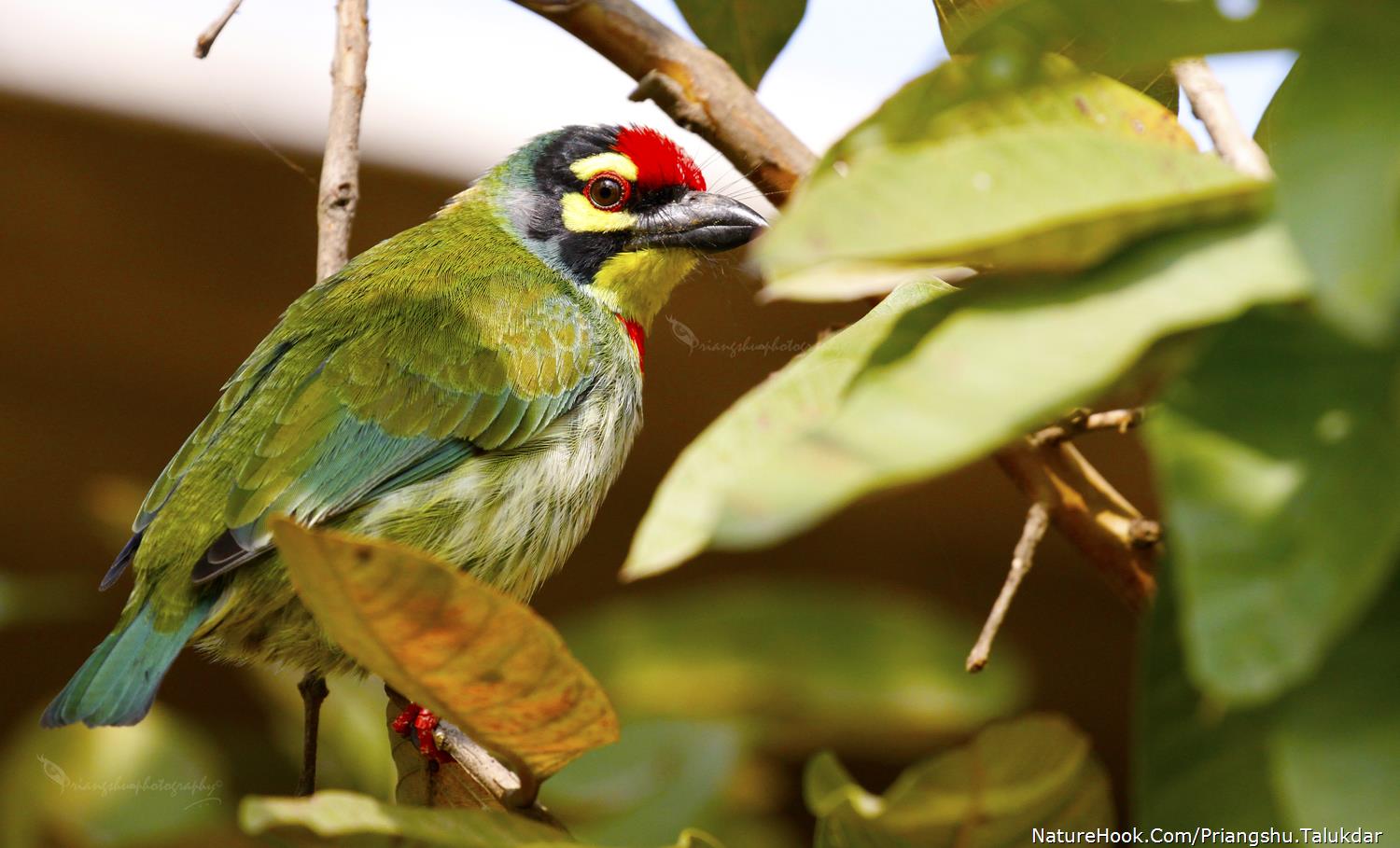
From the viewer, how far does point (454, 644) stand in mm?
1022

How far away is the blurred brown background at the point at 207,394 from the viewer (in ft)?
11.5

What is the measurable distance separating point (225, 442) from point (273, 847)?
1135mm

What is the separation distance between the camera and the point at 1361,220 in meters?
0.59

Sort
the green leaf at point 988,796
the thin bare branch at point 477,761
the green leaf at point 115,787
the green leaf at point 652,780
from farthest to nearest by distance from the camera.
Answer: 1. the green leaf at point 115,787
2. the green leaf at point 652,780
3. the thin bare branch at point 477,761
4. the green leaf at point 988,796

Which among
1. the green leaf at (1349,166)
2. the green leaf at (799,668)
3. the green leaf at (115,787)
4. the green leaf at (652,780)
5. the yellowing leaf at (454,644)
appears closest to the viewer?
the green leaf at (1349,166)

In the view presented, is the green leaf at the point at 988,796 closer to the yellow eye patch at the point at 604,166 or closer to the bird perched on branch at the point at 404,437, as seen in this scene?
the bird perched on branch at the point at 404,437

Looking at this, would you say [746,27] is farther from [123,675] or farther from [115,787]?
[115,787]

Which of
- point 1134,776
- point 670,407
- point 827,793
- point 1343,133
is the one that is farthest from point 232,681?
point 1343,133

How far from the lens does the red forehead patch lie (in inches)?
113

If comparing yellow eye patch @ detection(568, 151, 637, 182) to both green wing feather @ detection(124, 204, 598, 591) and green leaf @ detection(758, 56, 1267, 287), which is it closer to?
green wing feather @ detection(124, 204, 598, 591)

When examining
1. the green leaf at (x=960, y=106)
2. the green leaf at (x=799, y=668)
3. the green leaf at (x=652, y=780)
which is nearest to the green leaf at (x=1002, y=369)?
the green leaf at (x=960, y=106)

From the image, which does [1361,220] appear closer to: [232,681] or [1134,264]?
[1134,264]

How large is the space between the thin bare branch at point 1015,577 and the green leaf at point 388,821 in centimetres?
57

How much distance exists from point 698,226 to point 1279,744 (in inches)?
88.6
